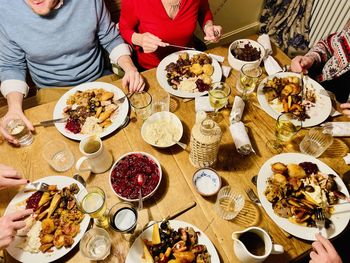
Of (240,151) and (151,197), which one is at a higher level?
(240,151)

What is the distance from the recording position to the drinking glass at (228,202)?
125cm

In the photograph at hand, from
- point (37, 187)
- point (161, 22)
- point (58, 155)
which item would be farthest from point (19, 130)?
point (161, 22)

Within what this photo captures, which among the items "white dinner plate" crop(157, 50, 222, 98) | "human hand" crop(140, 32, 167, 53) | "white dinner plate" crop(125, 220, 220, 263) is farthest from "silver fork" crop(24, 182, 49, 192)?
"human hand" crop(140, 32, 167, 53)

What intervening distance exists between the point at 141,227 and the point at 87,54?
1447 mm

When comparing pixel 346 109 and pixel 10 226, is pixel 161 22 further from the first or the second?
pixel 10 226

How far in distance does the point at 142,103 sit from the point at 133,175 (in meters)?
0.51

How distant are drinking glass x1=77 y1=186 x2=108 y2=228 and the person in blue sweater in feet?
1.98

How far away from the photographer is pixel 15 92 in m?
1.74

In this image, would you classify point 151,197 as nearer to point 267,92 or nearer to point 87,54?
point 267,92

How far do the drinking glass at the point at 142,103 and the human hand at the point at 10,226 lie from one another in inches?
29.9

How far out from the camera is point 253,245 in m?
1.13

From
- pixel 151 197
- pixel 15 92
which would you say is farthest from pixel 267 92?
pixel 15 92

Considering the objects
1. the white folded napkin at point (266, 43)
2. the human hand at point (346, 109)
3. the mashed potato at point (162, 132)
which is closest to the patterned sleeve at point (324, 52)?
the white folded napkin at point (266, 43)

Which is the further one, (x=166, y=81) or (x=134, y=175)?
(x=166, y=81)
